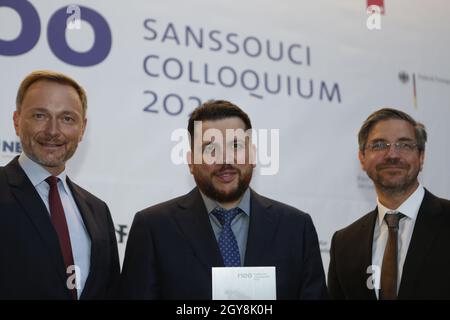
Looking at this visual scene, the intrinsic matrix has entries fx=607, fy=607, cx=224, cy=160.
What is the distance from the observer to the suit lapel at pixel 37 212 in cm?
→ 224

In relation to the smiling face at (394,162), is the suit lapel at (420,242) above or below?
below

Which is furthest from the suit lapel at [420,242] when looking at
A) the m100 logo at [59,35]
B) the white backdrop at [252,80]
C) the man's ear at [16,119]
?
the man's ear at [16,119]

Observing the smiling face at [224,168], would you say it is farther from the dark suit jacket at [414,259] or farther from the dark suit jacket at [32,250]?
the dark suit jacket at [414,259]

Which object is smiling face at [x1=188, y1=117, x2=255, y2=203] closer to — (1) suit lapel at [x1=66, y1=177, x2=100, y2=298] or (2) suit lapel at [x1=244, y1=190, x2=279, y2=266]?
(2) suit lapel at [x1=244, y1=190, x2=279, y2=266]

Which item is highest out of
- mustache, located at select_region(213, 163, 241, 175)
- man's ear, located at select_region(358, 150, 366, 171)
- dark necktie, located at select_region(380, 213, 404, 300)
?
man's ear, located at select_region(358, 150, 366, 171)

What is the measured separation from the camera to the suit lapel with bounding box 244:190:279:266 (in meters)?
2.41

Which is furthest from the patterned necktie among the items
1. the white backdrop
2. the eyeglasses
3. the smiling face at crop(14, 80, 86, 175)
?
the eyeglasses

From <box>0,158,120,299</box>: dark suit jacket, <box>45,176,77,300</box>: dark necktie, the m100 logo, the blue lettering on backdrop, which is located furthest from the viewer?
the blue lettering on backdrop

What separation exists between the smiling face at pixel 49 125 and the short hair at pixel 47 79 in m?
0.02

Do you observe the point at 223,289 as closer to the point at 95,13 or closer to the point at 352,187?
the point at 352,187

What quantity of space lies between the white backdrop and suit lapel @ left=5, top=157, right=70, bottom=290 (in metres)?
0.28

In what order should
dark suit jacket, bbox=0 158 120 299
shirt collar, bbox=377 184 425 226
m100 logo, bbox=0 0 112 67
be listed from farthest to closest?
shirt collar, bbox=377 184 425 226 < m100 logo, bbox=0 0 112 67 < dark suit jacket, bbox=0 158 120 299

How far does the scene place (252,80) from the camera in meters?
3.01

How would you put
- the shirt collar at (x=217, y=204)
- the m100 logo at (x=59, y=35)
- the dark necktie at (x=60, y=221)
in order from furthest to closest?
the m100 logo at (x=59, y=35)
the shirt collar at (x=217, y=204)
the dark necktie at (x=60, y=221)
